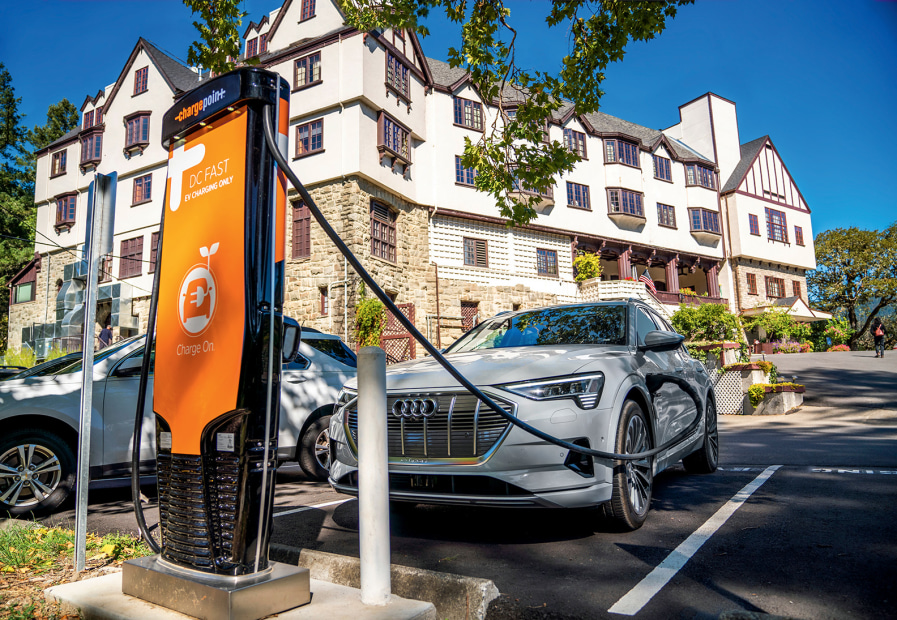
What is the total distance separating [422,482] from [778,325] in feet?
112

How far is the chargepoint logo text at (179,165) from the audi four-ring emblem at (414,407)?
5.99 ft

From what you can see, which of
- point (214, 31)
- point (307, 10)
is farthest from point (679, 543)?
point (307, 10)

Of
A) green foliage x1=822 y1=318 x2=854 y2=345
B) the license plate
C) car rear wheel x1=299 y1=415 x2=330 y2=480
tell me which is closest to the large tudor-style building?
green foliage x1=822 y1=318 x2=854 y2=345

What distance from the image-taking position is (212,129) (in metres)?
2.95

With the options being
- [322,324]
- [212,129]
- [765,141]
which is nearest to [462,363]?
[212,129]

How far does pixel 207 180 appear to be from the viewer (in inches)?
115

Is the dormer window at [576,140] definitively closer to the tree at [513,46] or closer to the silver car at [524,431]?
the tree at [513,46]

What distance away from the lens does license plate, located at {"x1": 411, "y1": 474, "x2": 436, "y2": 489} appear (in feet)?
12.4

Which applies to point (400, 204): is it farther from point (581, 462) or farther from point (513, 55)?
point (581, 462)

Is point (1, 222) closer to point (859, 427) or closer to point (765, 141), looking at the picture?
point (859, 427)

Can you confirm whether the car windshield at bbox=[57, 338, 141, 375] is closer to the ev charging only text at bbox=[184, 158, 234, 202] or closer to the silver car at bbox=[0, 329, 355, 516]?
the silver car at bbox=[0, 329, 355, 516]

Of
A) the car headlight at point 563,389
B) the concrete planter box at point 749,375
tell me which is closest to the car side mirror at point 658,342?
the car headlight at point 563,389

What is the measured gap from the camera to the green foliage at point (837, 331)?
127 feet

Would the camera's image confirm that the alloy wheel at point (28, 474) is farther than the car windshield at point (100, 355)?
No
